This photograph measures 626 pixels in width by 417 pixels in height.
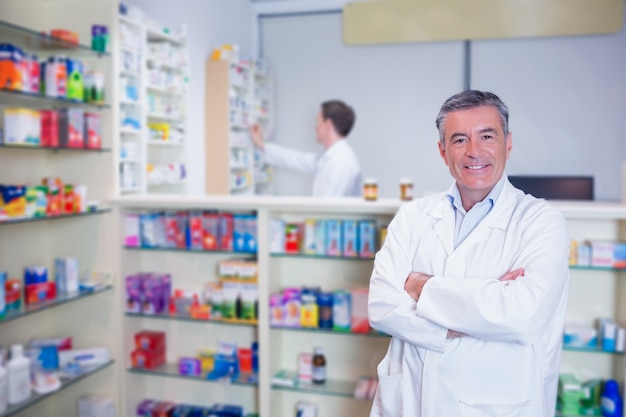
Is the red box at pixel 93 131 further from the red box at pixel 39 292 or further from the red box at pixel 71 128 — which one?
the red box at pixel 39 292

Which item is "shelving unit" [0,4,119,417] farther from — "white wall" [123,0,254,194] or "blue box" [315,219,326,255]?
"white wall" [123,0,254,194]

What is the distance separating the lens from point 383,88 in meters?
6.61

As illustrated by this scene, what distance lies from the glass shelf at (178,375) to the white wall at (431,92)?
3.07 m

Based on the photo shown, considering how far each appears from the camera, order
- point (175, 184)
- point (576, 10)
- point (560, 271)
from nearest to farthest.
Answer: point (560, 271), point (175, 184), point (576, 10)

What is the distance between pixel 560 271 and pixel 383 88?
523 cm

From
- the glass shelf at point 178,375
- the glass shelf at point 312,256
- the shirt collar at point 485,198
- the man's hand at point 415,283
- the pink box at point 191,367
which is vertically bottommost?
the glass shelf at point 178,375

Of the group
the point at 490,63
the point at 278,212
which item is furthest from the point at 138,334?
the point at 490,63

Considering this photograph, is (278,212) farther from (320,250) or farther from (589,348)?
(589,348)

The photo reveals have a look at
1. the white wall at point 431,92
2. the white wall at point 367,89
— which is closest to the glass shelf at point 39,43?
the white wall at point 431,92

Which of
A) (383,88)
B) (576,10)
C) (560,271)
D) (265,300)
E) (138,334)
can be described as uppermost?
(576,10)

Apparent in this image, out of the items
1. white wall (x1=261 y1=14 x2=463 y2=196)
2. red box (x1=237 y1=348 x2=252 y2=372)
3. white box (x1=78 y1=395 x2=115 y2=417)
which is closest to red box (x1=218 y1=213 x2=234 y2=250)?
red box (x1=237 y1=348 x2=252 y2=372)

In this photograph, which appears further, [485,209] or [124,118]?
[124,118]

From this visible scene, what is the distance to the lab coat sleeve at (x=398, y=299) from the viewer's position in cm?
165

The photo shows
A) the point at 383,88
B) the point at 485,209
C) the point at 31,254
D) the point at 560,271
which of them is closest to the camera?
the point at 560,271
